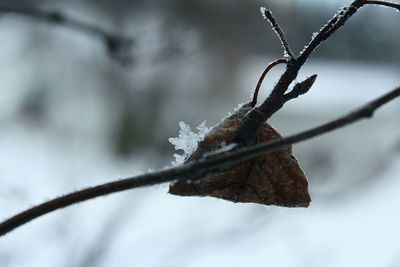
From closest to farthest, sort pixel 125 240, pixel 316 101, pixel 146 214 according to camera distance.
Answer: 1. pixel 125 240
2. pixel 146 214
3. pixel 316 101

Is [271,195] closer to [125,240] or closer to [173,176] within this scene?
[173,176]

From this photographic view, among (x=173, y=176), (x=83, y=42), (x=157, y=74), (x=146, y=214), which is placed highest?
(x=83, y=42)

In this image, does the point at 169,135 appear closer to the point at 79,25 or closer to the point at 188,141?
the point at 79,25

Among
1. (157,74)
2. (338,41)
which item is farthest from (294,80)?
(338,41)

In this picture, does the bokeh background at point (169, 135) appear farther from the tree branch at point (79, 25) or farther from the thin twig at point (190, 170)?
the thin twig at point (190, 170)

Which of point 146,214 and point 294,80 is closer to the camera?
point 294,80

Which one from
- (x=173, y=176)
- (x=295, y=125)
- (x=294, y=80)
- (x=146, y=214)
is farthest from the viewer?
(x=295, y=125)
